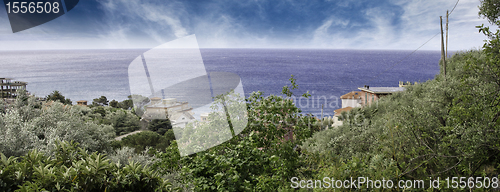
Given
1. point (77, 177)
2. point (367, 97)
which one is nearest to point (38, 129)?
Result: point (77, 177)

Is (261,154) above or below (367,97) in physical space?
above

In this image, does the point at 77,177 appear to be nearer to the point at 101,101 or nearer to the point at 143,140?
the point at 143,140

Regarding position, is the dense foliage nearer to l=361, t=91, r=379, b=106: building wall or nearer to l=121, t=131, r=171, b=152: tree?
l=121, t=131, r=171, b=152: tree

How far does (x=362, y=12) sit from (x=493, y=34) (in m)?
89.0

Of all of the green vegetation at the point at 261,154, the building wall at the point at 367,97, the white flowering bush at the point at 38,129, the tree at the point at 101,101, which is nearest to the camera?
the green vegetation at the point at 261,154

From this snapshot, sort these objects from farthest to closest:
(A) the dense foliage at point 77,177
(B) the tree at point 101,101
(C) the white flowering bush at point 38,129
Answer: (B) the tree at point 101,101 < (C) the white flowering bush at point 38,129 < (A) the dense foliage at point 77,177

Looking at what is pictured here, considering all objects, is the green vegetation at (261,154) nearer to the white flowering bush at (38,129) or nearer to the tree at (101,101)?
the white flowering bush at (38,129)

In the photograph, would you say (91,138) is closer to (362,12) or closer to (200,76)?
(200,76)

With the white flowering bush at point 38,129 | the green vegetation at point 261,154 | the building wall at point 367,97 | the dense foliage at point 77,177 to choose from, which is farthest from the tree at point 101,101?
the dense foliage at point 77,177

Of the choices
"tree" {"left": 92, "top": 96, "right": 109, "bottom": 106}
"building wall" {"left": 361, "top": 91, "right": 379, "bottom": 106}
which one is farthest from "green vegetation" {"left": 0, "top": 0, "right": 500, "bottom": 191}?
"building wall" {"left": 361, "top": 91, "right": 379, "bottom": 106}

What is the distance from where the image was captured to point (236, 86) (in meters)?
2.23

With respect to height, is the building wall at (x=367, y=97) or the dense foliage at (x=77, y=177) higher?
the dense foliage at (x=77, y=177)

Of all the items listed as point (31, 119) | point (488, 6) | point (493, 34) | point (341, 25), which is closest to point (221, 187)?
point (493, 34)

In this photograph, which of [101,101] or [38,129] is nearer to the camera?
[38,129]
